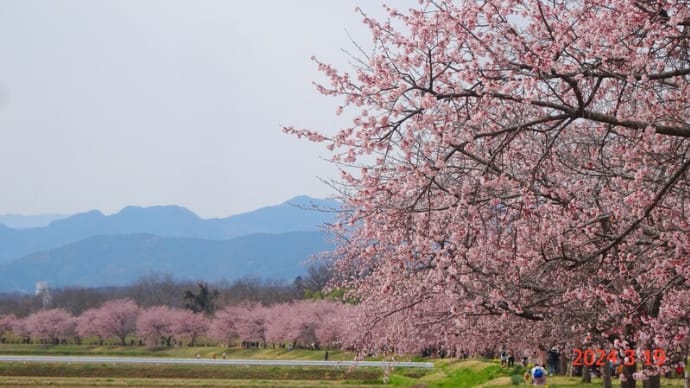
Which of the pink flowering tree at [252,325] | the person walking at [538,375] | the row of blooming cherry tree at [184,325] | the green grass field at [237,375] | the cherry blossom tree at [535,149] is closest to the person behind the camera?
the cherry blossom tree at [535,149]

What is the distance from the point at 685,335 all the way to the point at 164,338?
7455cm

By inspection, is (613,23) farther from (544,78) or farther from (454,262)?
(454,262)

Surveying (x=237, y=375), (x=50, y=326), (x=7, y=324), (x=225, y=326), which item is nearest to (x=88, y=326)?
(x=50, y=326)

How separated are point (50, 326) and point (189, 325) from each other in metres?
16.0

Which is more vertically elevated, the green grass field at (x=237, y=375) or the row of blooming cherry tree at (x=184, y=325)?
the row of blooming cherry tree at (x=184, y=325)

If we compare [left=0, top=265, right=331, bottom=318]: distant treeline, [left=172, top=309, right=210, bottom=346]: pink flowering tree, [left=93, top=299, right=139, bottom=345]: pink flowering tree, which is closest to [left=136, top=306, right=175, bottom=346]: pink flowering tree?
[left=172, top=309, right=210, bottom=346]: pink flowering tree

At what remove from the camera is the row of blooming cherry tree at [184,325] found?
6124cm

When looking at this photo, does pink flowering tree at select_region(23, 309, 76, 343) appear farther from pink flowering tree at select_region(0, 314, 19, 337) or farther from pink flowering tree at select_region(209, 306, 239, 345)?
pink flowering tree at select_region(209, 306, 239, 345)

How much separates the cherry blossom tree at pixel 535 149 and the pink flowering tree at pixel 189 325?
68.9m

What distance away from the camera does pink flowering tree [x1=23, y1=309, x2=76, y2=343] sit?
271 ft

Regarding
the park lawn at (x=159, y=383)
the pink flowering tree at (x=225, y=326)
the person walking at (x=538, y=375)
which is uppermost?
the pink flowering tree at (x=225, y=326)

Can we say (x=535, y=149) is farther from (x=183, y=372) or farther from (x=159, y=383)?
(x=183, y=372)

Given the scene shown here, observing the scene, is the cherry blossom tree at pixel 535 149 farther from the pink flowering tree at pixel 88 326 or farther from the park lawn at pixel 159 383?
the pink flowering tree at pixel 88 326

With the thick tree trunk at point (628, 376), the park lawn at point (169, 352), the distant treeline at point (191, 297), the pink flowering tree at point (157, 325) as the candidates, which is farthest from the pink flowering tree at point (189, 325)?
the thick tree trunk at point (628, 376)
